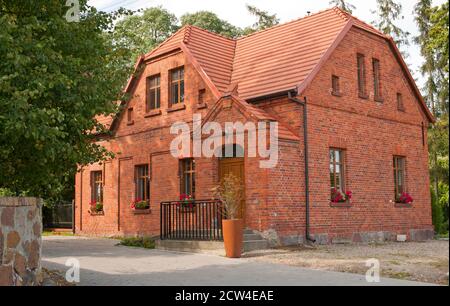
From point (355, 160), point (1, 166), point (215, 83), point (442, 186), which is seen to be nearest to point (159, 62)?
point (215, 83)

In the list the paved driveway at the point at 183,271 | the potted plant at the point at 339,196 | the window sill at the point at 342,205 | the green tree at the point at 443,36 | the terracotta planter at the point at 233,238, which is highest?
the green tree at the point at 443,36

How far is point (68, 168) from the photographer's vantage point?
31.5 ft

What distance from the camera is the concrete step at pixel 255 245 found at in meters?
13.5

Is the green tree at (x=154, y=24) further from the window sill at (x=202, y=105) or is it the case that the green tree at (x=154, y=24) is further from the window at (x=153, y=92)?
the window sill at (x=202, y=105)

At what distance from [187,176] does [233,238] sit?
5476 millimetres

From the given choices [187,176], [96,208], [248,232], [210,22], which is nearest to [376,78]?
[187,176]

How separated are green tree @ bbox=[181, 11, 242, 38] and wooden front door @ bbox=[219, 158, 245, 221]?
18.2 m

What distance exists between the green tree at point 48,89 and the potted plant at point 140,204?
8.80 meters

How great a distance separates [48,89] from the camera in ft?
26.1

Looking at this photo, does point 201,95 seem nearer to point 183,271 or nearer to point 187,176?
point 187,176

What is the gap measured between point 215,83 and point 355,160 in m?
5.10

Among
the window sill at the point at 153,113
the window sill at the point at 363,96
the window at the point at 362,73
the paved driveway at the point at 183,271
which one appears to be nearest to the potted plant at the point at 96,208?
the window sill at the point at 153,113

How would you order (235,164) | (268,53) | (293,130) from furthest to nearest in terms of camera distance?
(268,53) < (235,164) < (293,130)
